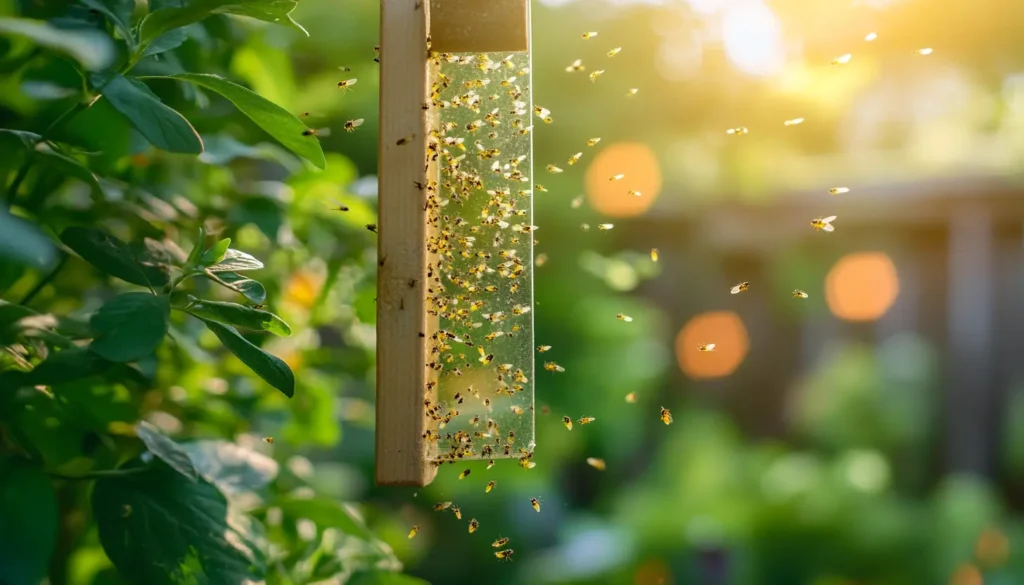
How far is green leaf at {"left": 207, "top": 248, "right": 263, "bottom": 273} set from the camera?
54 centimetres

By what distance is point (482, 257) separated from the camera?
2.27ft

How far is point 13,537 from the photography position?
55 cm

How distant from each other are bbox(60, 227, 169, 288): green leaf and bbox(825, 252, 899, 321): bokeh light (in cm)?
320

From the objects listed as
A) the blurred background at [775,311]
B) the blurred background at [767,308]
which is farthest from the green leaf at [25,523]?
the blurred background at [775,311]

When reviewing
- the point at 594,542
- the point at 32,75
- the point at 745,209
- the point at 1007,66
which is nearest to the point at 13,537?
the point at 32,75

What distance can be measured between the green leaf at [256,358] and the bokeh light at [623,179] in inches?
70.9

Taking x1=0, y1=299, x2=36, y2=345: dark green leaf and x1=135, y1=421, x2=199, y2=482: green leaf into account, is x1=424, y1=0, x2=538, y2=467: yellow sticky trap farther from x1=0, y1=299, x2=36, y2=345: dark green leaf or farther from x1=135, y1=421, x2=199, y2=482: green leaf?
x1=0, y1=299, x2=36, y2=345: dark green leaf

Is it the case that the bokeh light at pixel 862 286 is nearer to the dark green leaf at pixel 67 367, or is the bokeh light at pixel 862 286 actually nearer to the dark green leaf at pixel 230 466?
the dark green leaf at pixel 230 466

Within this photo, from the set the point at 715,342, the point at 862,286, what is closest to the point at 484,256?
the point at 715,342

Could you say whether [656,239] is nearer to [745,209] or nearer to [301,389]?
[745,209]

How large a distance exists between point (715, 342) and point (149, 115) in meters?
3.10

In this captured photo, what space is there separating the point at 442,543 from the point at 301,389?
1.93 m

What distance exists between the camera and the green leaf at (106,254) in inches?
22.1

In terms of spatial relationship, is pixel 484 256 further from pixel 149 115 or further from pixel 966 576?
pixel 966 576
